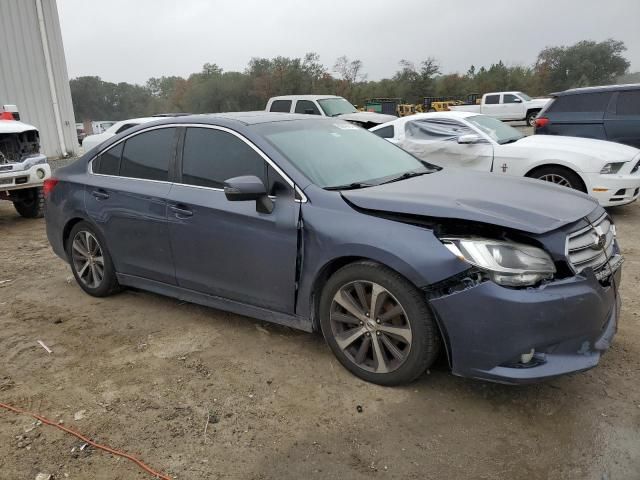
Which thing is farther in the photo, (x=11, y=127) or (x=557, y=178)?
(x=11, y=127)

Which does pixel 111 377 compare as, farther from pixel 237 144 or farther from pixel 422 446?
pixel 422 446

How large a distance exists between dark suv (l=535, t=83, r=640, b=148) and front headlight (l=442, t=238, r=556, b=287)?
7.06 m

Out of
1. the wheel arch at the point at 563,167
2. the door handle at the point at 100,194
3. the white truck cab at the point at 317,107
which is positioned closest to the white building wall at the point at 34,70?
the white truck cab at the point at 317,107

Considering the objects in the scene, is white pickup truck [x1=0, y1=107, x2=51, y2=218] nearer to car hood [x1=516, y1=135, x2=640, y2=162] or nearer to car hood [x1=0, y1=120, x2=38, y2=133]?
car hood [x1=0, y1=120, x2=38, y2=133]

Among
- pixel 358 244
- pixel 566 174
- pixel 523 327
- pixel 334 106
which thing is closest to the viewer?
pixel 523 327

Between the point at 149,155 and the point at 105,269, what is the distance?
1094 mm

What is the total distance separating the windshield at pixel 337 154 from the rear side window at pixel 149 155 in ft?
2.73

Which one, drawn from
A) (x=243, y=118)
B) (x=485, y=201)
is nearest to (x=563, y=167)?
(x=485, y=201)

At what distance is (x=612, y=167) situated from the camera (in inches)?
267

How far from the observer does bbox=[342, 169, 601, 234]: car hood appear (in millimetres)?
2777

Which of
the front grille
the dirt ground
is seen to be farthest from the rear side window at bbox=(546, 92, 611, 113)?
the front grille

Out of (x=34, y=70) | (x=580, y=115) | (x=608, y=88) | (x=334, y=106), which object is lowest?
(x=334, y=106)

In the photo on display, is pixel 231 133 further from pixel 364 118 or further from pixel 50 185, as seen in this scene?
pixel 364 118

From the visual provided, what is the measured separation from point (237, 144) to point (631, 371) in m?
2.93
